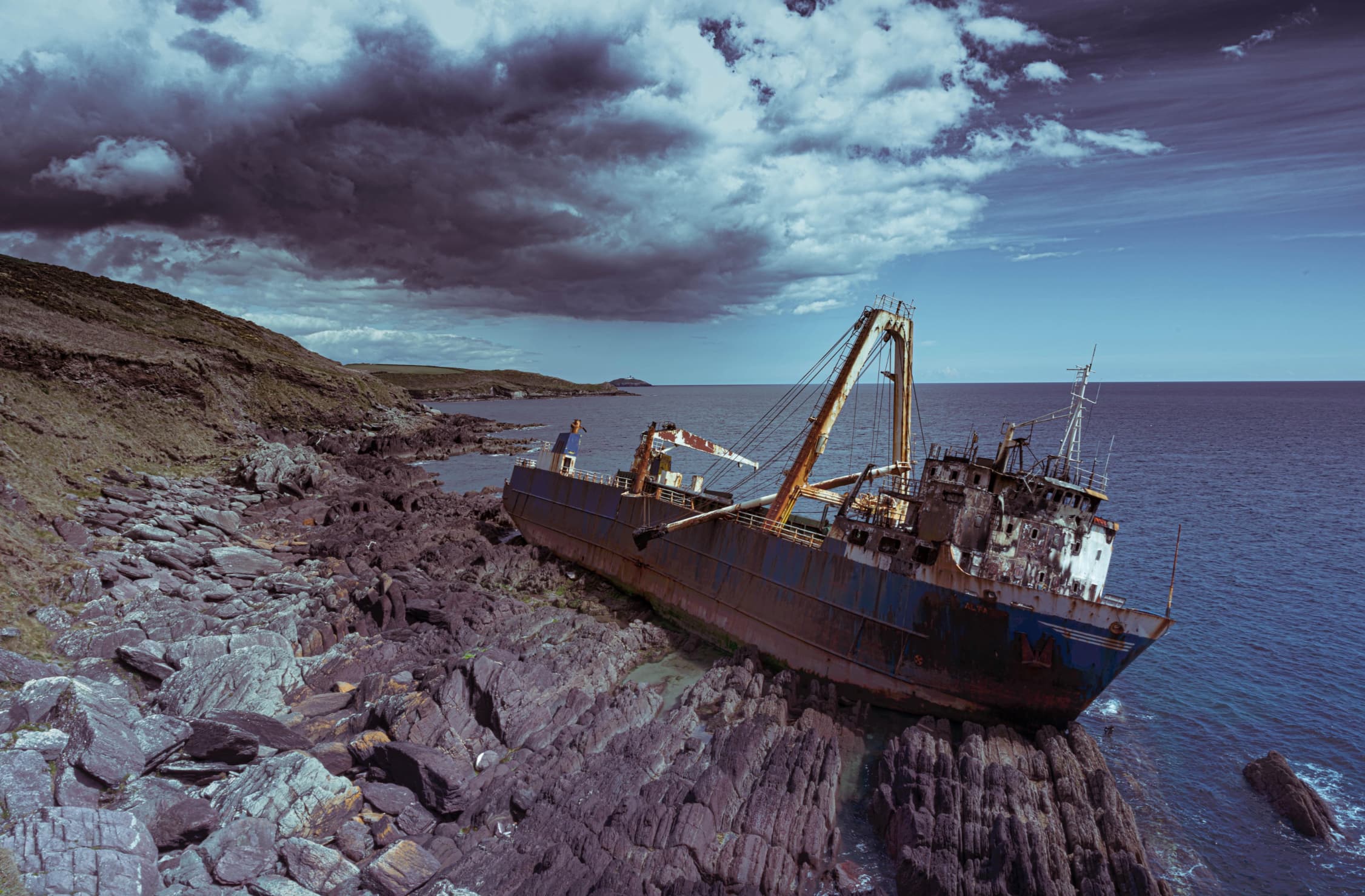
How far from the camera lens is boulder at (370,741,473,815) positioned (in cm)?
1297

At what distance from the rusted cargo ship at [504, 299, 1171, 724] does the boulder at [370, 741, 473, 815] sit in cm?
1181

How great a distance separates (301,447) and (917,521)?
153 feet

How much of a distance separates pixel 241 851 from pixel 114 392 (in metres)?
42.0

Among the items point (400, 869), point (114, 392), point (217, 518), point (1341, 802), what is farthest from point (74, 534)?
point (1341, 802)

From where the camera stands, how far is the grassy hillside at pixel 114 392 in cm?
2455

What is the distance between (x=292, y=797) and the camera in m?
11.9

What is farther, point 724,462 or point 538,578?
point 724,462

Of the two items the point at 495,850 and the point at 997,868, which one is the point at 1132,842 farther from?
the point at 495,850

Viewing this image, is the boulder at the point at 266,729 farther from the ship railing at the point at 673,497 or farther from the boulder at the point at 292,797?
the ship railing at the point at 673,497

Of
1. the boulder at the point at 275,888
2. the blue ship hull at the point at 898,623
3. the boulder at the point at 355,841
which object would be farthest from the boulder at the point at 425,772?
the blue ship hull at the point at 898,623

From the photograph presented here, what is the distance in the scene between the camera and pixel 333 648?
19.4m

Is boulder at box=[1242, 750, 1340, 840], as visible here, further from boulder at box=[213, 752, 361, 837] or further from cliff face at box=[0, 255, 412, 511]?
cliff face at box=[0, 255, 412, 511]

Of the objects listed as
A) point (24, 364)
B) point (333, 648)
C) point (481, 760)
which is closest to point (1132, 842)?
point (481, 760)

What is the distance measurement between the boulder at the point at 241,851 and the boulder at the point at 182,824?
→ 23cm
